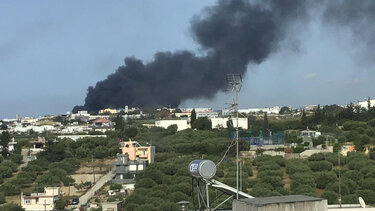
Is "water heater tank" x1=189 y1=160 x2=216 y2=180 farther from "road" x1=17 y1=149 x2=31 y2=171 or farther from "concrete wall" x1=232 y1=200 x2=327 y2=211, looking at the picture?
"road" x1=17 y1=149 x2=31 y2=171

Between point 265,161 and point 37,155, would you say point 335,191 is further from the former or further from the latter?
point 37,155

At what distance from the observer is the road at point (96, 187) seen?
30172 mm

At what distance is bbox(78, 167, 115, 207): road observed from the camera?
3017 centimetres

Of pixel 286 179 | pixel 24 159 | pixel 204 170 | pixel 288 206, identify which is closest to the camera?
pixel 288 206

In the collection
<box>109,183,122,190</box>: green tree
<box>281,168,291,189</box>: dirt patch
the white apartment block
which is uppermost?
<box>281,168,291,189</box>: dirt patch

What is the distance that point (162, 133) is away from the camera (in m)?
54.4

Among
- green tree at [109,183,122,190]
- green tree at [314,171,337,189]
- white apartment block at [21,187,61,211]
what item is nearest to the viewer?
white apartment block at [21,187,61,211]

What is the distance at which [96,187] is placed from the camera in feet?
110

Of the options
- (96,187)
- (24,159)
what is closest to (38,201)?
(96,187)

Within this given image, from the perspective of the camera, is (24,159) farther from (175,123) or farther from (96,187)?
(175,123)

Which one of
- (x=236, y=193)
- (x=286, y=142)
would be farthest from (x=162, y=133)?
(x=236, y=193)

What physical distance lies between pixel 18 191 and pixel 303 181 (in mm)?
17117

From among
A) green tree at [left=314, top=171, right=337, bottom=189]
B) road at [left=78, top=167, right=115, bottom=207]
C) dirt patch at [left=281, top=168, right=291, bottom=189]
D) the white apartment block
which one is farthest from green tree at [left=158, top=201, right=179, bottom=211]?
green tree at [left=314, top=171, right=337, bottom=189]

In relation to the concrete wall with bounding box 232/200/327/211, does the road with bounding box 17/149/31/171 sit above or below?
below
